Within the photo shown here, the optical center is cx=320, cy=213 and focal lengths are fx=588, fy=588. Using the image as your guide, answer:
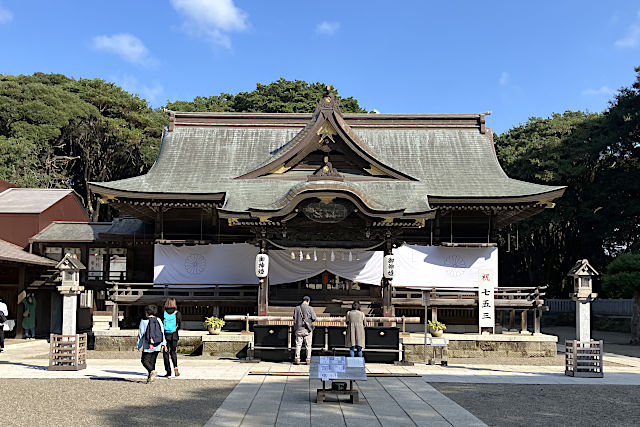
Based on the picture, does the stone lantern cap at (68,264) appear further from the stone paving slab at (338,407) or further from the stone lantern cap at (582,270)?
the stone lantern cap at (582,270)

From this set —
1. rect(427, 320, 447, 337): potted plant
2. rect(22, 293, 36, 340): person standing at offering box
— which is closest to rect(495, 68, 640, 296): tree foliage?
rect(427, 320, 447, 337): potted plant

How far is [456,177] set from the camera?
24.7 metres

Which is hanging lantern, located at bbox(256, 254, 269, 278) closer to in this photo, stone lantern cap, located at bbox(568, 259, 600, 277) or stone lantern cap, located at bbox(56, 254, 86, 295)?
stone lantern cap, located at bbox(56, 254, 86, 295)

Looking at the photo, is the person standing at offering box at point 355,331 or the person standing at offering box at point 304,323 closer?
the person standing at offering box at point 355,331

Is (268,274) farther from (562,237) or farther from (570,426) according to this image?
(562,237)

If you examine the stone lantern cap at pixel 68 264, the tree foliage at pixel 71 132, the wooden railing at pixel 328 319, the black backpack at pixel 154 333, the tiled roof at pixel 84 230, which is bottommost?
the wooden railing at pixel 328 319

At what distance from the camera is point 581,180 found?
41062 mm

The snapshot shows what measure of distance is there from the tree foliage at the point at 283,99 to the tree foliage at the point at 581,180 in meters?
17.4

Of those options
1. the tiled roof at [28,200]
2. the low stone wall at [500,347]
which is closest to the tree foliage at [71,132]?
the tiled roof at [28,200]

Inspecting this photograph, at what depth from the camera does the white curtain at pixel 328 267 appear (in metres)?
21.3

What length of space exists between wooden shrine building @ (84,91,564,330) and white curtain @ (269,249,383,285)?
14 cm

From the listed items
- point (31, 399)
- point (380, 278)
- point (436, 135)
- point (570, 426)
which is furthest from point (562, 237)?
point (31, 399)

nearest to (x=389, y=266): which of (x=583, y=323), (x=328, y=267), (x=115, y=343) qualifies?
(x=328, y=267)

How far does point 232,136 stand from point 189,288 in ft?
26.6
